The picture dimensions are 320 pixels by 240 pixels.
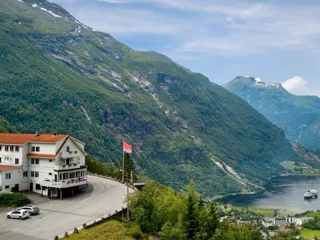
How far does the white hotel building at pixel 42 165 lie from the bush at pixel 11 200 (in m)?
4.86

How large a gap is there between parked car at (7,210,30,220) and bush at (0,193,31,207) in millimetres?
5502

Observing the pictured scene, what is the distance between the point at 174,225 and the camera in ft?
164

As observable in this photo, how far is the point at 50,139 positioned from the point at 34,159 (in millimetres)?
4019

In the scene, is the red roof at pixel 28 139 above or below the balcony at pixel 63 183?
above

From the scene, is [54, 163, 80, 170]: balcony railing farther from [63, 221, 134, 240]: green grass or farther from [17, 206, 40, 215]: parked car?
[63, 221, 134, 240]: green grass

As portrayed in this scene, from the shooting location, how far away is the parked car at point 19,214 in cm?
4909

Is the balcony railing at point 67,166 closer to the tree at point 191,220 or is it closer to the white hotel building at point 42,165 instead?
the white hotel building at point 42,165

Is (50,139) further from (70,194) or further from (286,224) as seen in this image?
(286,224)

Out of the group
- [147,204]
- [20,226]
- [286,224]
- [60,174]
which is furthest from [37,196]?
[286,224]

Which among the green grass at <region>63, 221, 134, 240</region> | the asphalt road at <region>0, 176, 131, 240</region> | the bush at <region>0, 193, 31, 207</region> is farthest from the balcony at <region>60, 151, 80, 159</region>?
the green grass at <region>63, 221, 134, 240</region>

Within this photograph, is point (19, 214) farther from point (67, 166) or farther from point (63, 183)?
point (67, 166)

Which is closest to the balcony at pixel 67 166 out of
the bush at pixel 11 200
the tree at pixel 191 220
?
the bush at pixel 11 200

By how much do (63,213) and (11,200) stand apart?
823 cm

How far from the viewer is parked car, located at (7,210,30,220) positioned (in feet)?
161
